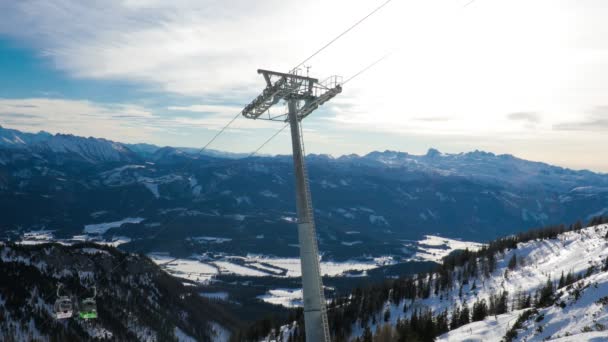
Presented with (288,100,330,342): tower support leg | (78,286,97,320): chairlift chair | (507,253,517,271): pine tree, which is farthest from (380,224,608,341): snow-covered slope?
(78,286,97,320): chairlift chair

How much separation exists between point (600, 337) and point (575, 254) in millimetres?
98309

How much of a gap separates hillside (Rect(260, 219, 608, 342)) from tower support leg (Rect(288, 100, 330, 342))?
809 inches

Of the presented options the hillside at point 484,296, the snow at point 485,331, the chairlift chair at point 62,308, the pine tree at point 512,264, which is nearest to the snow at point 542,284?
the snow at point 485,331

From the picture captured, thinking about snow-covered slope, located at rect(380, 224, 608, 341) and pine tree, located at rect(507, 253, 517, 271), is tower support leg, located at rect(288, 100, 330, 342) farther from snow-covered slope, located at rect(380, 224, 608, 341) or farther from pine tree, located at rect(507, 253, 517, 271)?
pine tree, located at rect(507, 253, 517, 271)

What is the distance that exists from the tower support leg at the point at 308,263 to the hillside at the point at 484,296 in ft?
67.4

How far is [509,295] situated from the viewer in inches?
4077

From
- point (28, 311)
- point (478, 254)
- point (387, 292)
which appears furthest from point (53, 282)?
point (478, 254)

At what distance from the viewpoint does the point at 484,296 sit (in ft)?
363

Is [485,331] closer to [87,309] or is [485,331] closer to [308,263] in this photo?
[308,263]

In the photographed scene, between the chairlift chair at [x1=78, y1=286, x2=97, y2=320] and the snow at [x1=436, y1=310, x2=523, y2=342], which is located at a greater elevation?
the chairlift chair at [x1=78, y1=286, x2=97, y2=320]

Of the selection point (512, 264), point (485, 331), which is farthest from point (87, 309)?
point (512, 264)

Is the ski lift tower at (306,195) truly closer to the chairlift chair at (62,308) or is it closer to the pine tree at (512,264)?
the chairlift chair at (62,308)

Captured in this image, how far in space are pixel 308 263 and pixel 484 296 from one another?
91086 millimetres

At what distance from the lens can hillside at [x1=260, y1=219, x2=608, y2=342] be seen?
5431 cm
